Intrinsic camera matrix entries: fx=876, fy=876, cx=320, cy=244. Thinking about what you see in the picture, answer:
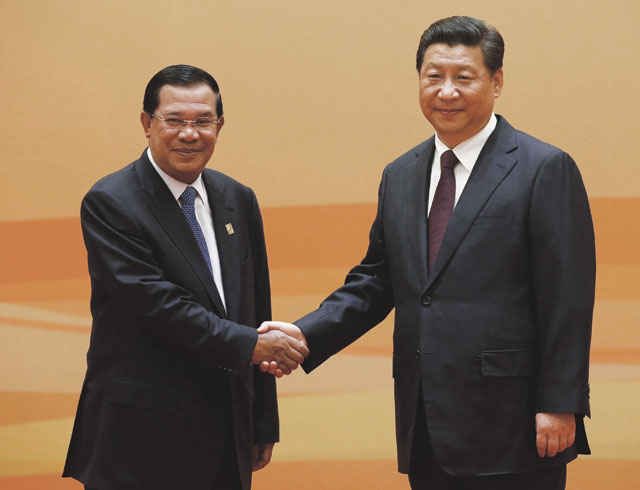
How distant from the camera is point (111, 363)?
229 centimetres

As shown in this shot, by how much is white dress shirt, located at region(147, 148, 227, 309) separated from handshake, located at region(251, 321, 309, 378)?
0.52ft

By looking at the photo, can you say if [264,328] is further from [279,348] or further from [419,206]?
[419,206]

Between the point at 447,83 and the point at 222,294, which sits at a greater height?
the point at 447,83

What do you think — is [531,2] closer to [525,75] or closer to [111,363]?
[525,75]

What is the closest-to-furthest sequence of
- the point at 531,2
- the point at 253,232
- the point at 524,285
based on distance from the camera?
the point at 524,285, the point at 253,232, the point at 531,2

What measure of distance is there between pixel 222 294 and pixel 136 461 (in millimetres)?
489

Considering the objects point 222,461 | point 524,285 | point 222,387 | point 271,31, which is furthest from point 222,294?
point 271,31

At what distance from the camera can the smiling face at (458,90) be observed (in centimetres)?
221

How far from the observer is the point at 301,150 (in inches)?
140

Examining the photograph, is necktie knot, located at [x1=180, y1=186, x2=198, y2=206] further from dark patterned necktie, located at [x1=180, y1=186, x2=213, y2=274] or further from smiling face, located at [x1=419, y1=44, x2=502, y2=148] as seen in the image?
smiling face, located at [x1=419, y1=44, x2=502, y2=148]

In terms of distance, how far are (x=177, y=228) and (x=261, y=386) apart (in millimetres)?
558

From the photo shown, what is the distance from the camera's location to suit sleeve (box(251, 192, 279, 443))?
2.55 m

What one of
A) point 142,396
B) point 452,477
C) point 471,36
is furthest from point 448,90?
point 142,396

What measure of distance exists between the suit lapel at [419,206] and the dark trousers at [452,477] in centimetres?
35
